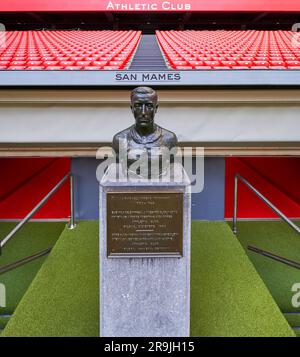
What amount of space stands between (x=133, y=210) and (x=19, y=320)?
1.44 metres

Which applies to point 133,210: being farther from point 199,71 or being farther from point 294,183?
point 294,183

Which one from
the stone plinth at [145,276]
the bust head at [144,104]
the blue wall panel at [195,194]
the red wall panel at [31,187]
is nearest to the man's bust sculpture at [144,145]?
the bust head at [144,104]

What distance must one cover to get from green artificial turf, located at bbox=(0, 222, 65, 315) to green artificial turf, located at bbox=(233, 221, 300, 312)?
2964 millimetres

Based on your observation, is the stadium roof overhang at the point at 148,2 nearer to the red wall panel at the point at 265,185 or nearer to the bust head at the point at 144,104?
the red wall panel at the point at 265,185

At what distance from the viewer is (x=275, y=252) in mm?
5219

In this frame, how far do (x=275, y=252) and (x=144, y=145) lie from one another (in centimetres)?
326

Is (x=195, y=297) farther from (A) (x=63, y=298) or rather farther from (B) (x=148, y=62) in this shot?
(B) (x=148, y=62)

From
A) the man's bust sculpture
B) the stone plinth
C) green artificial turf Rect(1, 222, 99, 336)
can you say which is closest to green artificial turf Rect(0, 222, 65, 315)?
green artificial turf Rect(1, 222, 99, 336)

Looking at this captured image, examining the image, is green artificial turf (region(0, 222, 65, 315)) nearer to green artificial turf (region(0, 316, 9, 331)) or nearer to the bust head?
green artificial turf (region(0, 316, 9, 331))

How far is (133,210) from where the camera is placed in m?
2.68

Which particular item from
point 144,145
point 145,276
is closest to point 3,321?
point 145,276

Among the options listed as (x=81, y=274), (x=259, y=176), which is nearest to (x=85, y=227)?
(x=81, y=274)

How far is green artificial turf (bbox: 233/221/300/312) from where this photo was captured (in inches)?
165

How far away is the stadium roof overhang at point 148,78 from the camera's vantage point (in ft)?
12.6
